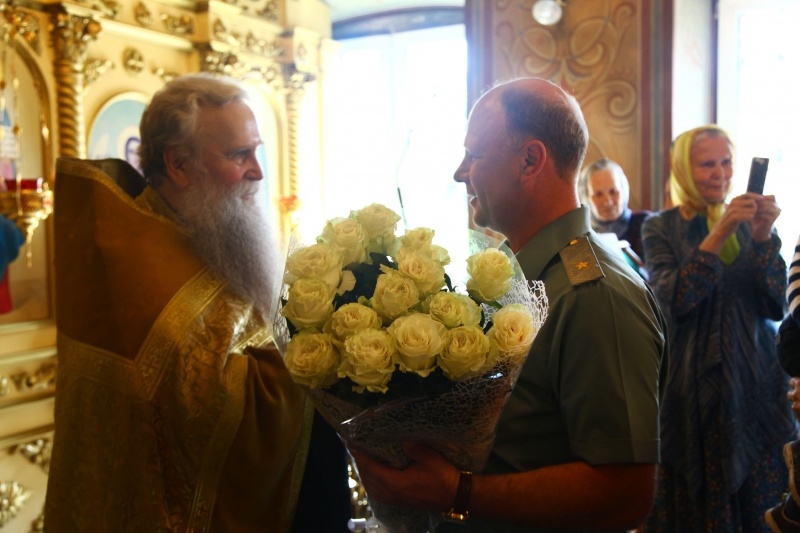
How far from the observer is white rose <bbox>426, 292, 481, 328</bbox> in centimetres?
113

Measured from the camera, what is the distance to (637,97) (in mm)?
3949

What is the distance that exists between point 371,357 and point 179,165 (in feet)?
4.65

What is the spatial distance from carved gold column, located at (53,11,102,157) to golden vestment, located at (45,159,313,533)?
3003 mm

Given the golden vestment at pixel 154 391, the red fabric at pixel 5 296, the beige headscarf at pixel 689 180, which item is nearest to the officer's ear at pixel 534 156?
the golden vestment at pixel 154 391

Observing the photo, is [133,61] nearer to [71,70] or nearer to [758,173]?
[71,70]

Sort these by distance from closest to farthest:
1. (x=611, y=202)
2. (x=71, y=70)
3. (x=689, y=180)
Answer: (x=689, y=180)
(x=611, y=202)
(x=71, y=70)

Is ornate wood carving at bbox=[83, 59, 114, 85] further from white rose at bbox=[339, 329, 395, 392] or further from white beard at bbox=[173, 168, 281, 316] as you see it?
white rose at bbox=[339, 329, 395, 392]

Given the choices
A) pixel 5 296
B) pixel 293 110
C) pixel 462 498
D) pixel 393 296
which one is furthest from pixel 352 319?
pixel 293 110

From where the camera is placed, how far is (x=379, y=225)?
1.26 meters

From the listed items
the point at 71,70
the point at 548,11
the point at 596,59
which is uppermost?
the point at 548,11

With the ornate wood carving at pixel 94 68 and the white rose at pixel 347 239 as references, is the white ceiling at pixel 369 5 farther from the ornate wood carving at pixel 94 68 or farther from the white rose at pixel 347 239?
the white rose at pixel 347 239

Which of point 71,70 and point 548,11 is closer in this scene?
point 548,11

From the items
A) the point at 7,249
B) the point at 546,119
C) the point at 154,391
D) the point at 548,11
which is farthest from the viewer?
the point at 7,249

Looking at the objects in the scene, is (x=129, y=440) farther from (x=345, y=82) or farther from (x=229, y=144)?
(x=345, y=82)
